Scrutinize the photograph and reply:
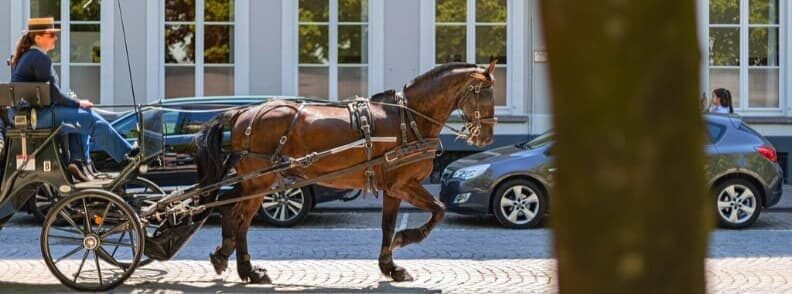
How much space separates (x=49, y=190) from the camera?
28.2 ft

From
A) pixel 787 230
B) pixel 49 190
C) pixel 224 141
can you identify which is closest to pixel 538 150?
pixel 787 230

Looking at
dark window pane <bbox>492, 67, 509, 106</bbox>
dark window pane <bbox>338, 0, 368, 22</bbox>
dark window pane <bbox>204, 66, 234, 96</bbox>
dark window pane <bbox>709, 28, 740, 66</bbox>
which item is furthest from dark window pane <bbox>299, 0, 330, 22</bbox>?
dark window pane <bbox>709, 28, 740, 66</bbox>

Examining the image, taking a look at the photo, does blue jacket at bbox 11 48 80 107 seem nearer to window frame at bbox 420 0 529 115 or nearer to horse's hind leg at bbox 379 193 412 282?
horse's hind leg at bbox 379 193 412 282

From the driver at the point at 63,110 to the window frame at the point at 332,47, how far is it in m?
11.2

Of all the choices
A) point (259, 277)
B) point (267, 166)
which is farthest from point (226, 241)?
point (267, 166)

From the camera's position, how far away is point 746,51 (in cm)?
2022

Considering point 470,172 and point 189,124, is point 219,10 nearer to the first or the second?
point 189,124

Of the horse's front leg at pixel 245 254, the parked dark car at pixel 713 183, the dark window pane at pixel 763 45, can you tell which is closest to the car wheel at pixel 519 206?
the parked dark car at pixel 713 183

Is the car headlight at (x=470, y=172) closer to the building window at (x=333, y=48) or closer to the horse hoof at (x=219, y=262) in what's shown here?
the horse hoof at (x=219, y=262)

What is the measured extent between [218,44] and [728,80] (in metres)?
8.95

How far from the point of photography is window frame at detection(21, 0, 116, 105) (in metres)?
19.3

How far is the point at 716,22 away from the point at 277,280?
13.5m

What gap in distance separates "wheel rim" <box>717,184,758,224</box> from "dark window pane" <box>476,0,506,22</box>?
7272 millimetres

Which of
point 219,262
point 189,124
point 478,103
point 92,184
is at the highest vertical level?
point 478,103
